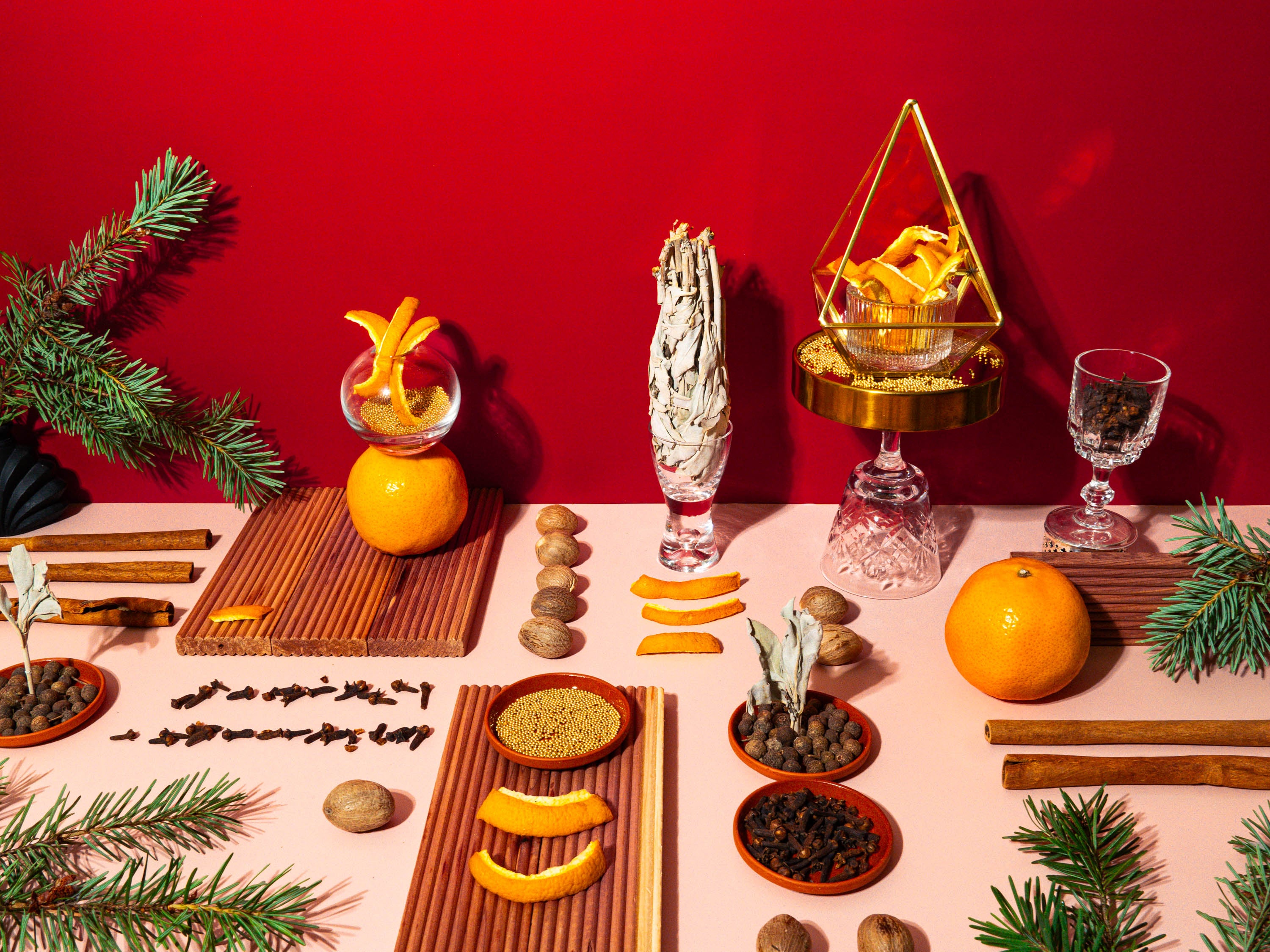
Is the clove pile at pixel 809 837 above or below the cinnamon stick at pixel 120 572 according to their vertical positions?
above

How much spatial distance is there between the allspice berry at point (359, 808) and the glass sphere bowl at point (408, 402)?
0.41m

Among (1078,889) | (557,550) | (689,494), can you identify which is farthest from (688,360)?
(1078,889)

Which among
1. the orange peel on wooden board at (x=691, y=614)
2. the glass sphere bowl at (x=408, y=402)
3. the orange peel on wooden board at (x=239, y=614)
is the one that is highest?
the glass sphere bowl at (x=408, y=402)

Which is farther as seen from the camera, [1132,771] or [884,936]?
[1132,771]

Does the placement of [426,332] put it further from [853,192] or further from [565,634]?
[853,192]

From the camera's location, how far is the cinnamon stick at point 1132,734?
94 cm

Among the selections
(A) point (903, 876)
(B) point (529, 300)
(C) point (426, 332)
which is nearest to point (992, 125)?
(B) point (529, 300)

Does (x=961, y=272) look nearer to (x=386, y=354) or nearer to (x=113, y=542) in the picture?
(x=386, y=354)

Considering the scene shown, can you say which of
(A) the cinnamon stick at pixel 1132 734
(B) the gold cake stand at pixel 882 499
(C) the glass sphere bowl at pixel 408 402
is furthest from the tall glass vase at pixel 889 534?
(C) the glass sphere bowl at pixel 408 402

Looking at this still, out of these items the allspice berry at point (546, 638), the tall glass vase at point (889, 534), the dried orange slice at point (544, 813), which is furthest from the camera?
the tall glass vase at point (889, 534)

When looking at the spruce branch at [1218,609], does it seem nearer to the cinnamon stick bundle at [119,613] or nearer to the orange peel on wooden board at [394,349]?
the orange peel on wooden board at [394,349]

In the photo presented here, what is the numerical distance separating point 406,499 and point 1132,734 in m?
0.74

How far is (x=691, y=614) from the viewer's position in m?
1.11

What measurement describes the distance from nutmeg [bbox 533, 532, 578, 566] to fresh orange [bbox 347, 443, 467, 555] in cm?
10
